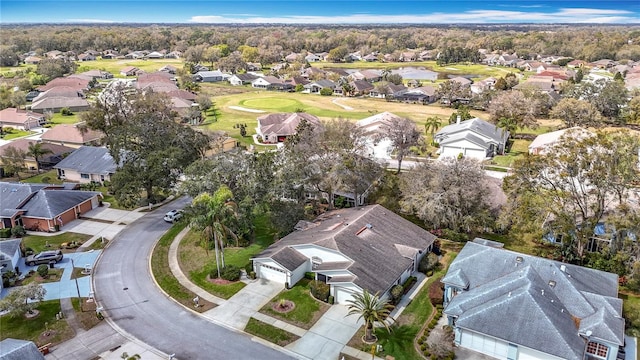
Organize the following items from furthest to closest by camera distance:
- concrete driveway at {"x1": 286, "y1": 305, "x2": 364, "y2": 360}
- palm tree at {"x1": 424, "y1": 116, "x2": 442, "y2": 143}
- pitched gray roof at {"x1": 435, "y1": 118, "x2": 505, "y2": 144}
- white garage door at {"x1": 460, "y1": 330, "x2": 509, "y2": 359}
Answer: palm tree at {"x1": 424, "y1": 116, "x2": 442, "y2": 143} → pitched gray roof at {"x1": 435, "y1": 118, "x2": 505, "y2": 144} → concrete driveway at {"x1": 286, "y1": 305, "x2": 364, "y2": 360} → white garage door at {"x1": 460, "y1": 330, "x2": 509, "y2": 359}

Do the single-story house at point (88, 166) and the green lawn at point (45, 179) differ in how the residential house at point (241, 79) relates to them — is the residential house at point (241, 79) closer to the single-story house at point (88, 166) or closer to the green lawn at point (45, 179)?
the single-story house at point (88, 166)

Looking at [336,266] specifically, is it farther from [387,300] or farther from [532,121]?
[532,121]

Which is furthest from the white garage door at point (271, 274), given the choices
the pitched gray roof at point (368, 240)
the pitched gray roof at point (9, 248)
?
the pitched gray roof at point (9, 248)

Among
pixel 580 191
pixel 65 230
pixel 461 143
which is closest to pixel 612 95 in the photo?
pixel 461 143

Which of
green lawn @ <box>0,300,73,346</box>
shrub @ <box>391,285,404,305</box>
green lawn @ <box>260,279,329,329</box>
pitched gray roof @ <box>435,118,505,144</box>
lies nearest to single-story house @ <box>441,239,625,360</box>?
shrub @ <box>391,285,404,305</box>

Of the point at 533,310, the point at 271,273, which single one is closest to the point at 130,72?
the point at 271,273

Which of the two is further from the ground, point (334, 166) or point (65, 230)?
point (334, 166)

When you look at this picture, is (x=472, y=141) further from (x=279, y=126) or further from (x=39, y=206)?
(x=39, y=206)

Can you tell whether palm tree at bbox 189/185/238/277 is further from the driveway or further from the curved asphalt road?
the curved asphalt road
